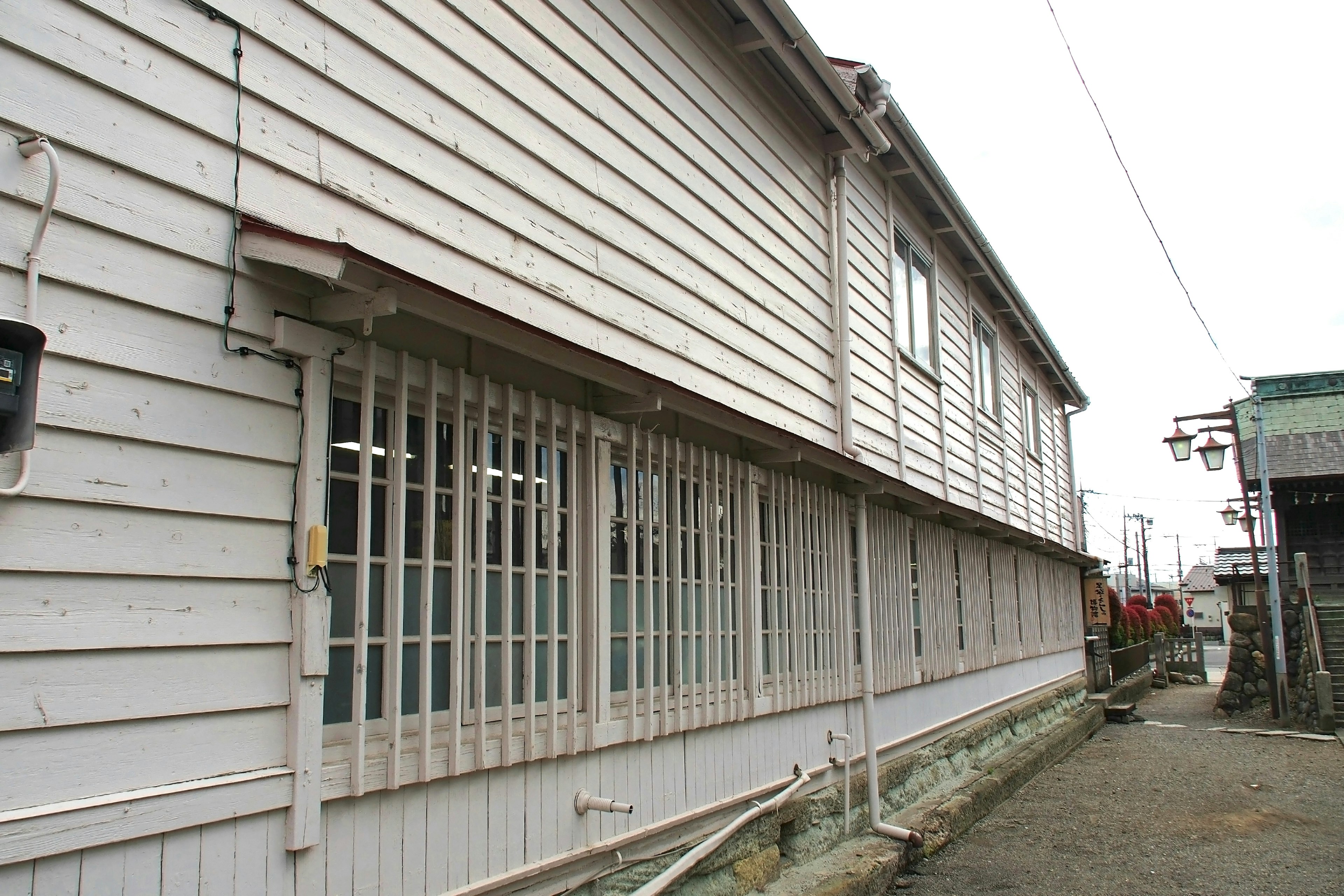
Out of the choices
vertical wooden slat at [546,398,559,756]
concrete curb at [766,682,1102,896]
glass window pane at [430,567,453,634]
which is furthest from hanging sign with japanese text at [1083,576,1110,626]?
glass window pane at [430,567,453,634]

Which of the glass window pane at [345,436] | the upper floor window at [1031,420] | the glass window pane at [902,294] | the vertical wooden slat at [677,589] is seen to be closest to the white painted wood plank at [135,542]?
the glass window pane at [345,436]

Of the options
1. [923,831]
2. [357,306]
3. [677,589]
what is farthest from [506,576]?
[923,831]

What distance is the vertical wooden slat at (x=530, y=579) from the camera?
431 cm

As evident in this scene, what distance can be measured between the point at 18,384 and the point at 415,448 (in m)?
1.60

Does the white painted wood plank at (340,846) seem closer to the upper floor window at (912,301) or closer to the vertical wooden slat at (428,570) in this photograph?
the vertical wooden slat at (428,570)

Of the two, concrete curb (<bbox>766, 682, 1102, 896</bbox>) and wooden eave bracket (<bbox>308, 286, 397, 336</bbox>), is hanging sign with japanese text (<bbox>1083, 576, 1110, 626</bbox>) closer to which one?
concrete curb (<bbox>766, 682, 1102, 896</bbox>)

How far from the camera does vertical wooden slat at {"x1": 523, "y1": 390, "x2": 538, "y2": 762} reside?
4.31 m

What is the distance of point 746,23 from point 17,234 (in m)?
5.23

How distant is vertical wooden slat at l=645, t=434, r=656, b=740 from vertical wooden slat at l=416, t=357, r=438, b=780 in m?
1.40

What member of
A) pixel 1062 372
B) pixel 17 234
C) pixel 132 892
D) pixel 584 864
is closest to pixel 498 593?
pixel 584 864

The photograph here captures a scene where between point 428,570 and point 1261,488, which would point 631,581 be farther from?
point 1261,488

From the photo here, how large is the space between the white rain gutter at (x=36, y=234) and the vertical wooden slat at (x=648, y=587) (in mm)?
3028

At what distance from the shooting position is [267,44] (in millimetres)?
3557

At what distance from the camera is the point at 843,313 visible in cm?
841
